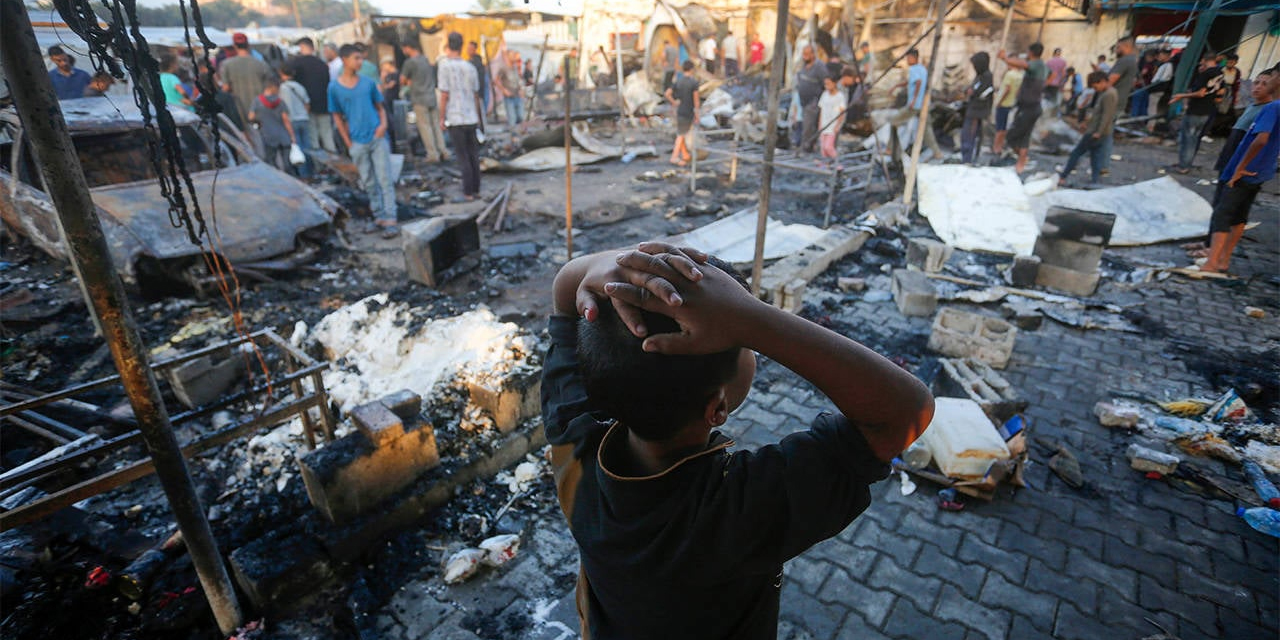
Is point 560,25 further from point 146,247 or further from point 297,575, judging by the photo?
point 297,575

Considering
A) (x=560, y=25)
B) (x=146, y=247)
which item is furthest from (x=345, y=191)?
(x=560, y=25)

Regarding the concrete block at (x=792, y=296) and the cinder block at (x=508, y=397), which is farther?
the concrete block at (x=792, y=296)

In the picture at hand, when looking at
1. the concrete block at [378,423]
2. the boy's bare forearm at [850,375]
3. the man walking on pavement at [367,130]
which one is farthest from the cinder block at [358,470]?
the man walking on pavement at [367,130]

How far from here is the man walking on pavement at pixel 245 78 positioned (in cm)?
1018

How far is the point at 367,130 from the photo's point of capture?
7.81 m

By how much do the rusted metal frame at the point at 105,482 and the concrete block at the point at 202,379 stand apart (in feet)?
5.63

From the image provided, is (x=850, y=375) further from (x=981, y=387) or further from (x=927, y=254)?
(x=927, y=254)

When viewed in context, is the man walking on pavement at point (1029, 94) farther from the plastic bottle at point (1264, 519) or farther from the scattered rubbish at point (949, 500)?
the scattered rubbish at point (949, 500)

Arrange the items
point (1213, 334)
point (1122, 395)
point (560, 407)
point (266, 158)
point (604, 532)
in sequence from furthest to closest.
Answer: point (266, 158) → point (1213, 334) → point (1122, 395) → point (560, 407) → point (604, 532)

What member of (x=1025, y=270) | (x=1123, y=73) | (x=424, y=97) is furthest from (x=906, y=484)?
(x=424, y=97)

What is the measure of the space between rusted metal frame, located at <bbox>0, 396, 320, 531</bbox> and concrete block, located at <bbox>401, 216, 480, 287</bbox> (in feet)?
10.9

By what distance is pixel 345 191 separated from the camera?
9.82 m

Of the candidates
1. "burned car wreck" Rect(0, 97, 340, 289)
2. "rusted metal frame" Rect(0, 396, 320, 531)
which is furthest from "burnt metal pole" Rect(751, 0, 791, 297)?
"burned car wreck" Rect(0, 97, 340, 289)

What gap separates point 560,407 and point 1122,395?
16.3 ft
